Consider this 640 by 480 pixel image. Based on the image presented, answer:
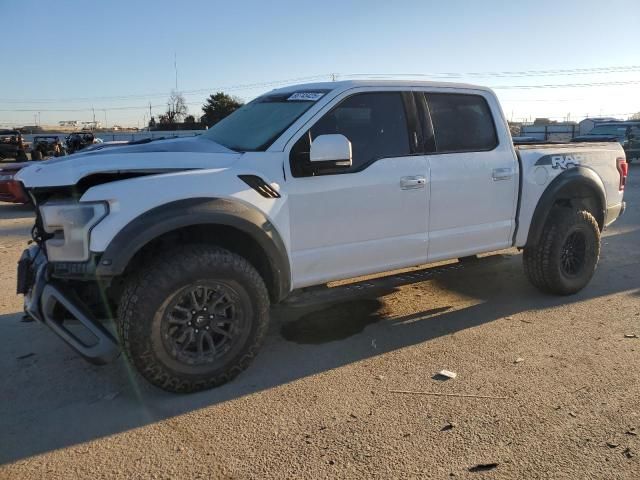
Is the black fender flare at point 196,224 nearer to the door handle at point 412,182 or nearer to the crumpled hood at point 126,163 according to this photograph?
the crumpled hood at point 126,163

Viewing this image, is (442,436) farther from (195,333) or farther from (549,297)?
(549,297)

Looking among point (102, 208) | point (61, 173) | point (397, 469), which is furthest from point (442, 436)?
point (61, 173)

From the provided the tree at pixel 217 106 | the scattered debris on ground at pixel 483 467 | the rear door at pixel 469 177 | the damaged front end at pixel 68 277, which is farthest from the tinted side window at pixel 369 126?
the tree at pixel 217 106

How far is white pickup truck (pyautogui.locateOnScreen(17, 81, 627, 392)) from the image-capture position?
3330mm

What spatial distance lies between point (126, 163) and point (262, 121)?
4.16 feet

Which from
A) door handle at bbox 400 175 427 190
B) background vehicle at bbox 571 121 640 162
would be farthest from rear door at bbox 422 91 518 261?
background vehicle at bbox 571 121 640 162

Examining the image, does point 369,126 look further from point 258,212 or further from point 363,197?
point 258,212

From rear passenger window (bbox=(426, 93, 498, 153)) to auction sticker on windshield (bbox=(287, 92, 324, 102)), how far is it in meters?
1.03

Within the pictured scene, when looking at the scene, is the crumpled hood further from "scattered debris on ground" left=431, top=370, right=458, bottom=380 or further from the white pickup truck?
"scattered debris on ground" left=431, top=370, right=458, bottom=380

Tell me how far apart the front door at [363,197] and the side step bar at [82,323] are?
52.1 inches

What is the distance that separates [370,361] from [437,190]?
1.48 meters

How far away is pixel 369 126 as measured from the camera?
169 inches

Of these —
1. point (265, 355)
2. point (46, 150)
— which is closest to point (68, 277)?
point (265, 355)

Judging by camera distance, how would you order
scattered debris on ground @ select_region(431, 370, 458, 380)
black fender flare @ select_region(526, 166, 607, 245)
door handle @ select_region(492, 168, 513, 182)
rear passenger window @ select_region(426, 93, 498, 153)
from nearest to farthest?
scattered debris on ground @ select_region(431, 370, 458, 380)
rear passenger window @ select_region(426, 93, 498, 153)
door handle @ select_region(492, 168, 513, 182)
black fender flare @ select_region(526, 166, 607, 245)
